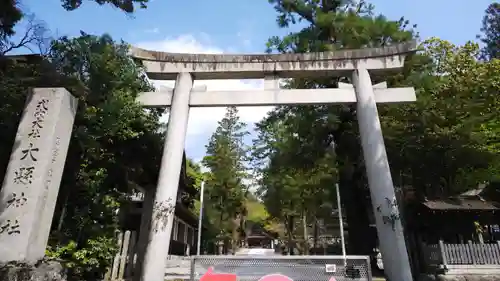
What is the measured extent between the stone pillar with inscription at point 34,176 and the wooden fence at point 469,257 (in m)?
11.4

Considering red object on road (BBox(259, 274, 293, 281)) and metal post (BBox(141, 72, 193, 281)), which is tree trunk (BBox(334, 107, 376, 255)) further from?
red object on road (BBox(259, 274, 293, 281))

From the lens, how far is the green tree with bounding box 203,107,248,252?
26.1 m

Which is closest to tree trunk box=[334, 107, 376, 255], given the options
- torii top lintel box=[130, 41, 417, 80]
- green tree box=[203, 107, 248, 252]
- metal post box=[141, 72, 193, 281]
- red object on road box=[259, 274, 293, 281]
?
torii top lintel box=[130, 41, 417, 80]

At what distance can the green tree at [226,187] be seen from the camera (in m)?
26.1

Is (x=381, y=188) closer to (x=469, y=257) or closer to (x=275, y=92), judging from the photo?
(x=275, y=92)

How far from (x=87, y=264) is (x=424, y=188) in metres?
13.8

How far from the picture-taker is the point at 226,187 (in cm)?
2705

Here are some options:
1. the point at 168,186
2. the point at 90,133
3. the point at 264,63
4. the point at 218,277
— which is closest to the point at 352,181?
the point at 264,63

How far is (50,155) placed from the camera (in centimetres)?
714

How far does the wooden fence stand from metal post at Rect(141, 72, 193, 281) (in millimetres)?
8834

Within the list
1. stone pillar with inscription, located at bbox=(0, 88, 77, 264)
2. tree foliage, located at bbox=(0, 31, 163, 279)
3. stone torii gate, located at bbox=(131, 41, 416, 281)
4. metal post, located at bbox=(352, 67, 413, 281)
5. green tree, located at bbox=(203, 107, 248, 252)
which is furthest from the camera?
green tree, located at bbox=(203, 107, 248, 252)

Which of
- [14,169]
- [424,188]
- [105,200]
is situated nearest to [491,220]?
[424,188]

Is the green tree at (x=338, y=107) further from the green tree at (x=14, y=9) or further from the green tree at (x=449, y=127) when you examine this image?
the green tree at (x=14, y=9)

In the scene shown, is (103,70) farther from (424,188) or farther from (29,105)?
(424,188)
